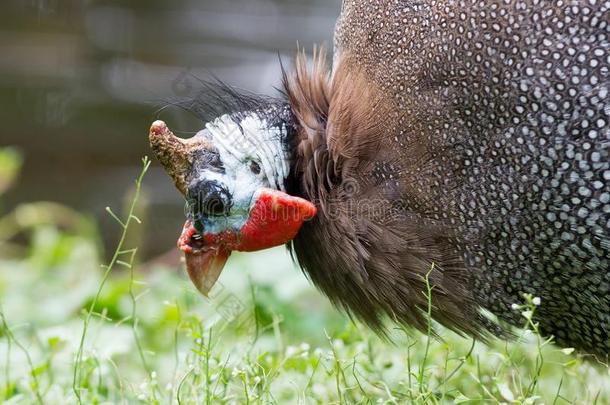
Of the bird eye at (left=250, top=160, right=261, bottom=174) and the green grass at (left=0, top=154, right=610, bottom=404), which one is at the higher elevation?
the bird eye at (left=250, top=160, right=261, bottom=174)

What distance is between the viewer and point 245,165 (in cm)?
222

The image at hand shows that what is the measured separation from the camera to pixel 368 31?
2143 millimetres

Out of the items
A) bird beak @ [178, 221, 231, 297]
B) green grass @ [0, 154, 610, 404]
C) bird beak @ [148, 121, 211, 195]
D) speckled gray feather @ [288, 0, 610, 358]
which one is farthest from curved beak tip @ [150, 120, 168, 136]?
speckled gray feather @ [288, 0, 610, 358]

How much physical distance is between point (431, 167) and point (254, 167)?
45 centimetres

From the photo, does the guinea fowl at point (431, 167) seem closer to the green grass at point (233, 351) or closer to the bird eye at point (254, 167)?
the bird eye at point (254, 167)

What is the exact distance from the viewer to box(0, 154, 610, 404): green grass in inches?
84.6

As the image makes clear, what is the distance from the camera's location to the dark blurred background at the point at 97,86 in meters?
5.59

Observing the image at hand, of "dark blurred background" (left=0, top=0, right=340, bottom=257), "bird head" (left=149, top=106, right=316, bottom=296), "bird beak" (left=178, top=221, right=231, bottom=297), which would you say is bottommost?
"dark blurred background" (left=0, top=0, right=340, bottom=257)

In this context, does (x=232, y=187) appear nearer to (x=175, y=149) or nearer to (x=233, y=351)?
(x=175, y=149)

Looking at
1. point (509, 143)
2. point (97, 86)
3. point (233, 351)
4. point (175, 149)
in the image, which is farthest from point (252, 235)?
point (97, 86)

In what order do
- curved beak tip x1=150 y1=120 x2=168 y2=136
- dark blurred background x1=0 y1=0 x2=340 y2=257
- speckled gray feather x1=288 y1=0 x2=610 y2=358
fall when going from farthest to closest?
dark blurred background x1=0 y1=0 x2=340 y2=257
curved beak tip x1=150 y1=120 x2=168 y2=136
speckled gray feather x1=288 y1=0 x2=610 y2=358

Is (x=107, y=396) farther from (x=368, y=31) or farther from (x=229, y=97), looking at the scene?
(x=368, y=31)

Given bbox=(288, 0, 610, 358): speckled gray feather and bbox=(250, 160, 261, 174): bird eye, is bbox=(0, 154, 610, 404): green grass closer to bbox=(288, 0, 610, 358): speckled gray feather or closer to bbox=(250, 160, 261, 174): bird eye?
bbox=(288, 0, 610, 358): speckled gray feather

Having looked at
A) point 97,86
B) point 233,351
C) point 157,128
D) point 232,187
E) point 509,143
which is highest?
point 509,143
